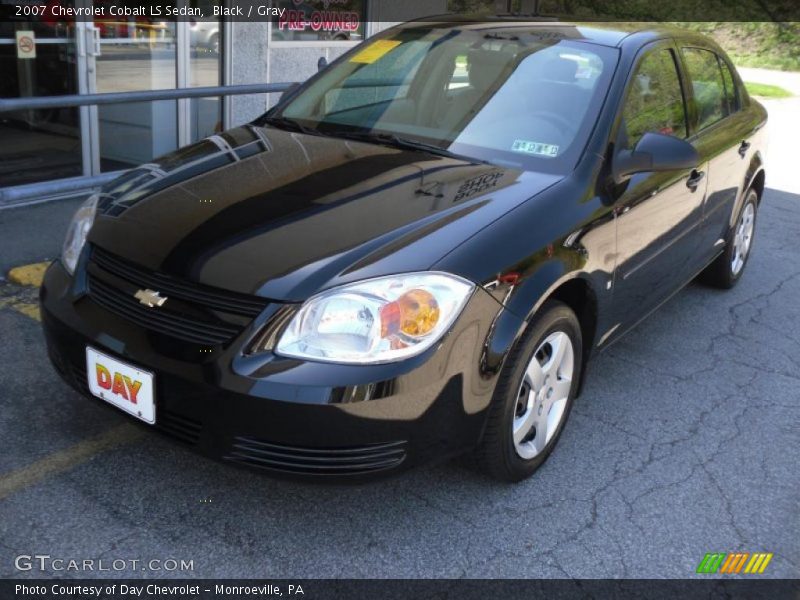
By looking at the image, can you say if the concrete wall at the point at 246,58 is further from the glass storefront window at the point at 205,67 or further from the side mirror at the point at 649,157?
the side mirror at the point at 649,157

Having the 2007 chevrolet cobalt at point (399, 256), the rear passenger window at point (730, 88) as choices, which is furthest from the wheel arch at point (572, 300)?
the rear passenger window at point (730, 88)

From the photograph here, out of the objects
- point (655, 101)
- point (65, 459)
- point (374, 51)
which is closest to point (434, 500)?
point (65, 459)

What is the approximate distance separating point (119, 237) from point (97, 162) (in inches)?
178

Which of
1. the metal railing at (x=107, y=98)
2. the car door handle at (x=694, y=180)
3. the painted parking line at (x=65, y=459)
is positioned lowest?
the painted parking line at (x=65, y=459)

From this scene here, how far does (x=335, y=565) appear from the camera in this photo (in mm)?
2625

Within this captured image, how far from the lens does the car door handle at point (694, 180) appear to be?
159 inches

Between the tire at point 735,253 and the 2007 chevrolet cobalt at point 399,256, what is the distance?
50.0 inches

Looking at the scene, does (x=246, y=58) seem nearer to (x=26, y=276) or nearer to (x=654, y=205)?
(x=26, y=276)

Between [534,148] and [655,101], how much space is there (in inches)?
34.0

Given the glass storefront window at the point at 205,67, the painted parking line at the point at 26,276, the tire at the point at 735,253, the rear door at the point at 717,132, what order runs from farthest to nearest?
the glass storefront window at the point at 205,67 < the tire at the point at 735,253 < the painted parking line at the point at 26,276 < the rear door at the point at 717,132

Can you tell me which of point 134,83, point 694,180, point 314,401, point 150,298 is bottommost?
point 314,401

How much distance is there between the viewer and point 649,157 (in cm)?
332

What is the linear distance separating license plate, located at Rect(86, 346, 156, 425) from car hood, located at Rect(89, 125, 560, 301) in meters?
0.33

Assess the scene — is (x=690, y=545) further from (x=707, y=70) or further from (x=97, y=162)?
(x=97, y=162)
